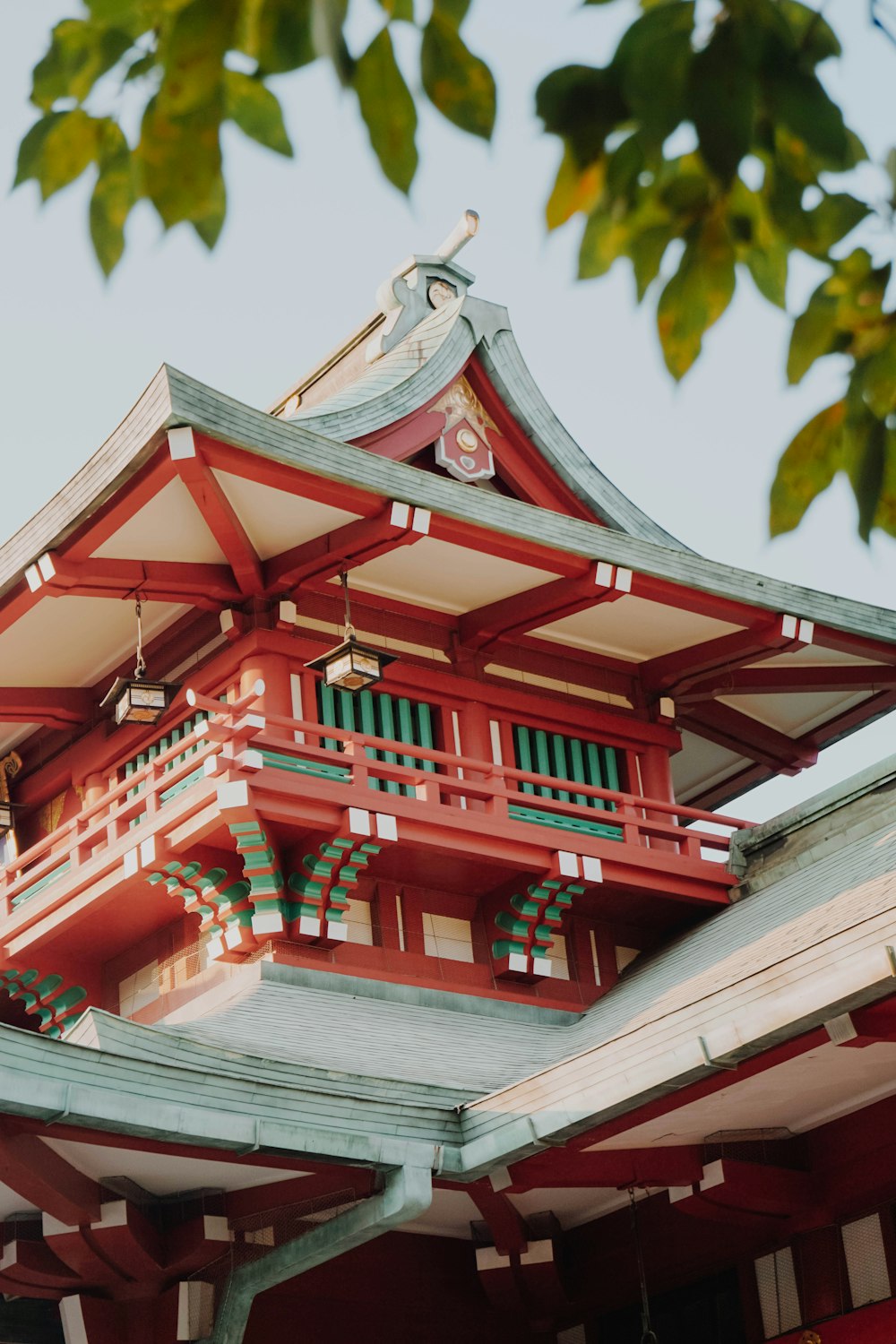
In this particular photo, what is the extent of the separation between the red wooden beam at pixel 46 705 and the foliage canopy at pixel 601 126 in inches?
455

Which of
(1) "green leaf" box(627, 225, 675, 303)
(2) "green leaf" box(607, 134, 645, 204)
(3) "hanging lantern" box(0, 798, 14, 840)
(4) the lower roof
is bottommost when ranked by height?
(1) "green leaf" box(627, 225, 675, 303)

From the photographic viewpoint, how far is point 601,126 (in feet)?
8.94

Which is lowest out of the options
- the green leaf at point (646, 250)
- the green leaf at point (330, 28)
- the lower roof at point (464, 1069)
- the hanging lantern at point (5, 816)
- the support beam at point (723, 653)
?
the green leaf at point (330, 28)

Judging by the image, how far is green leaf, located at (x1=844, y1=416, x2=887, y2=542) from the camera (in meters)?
2.92

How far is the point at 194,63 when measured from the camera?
2.57 meters

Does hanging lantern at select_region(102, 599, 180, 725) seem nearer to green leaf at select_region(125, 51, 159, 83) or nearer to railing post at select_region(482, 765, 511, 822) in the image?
railing post at select_region(482, 765, 511, 822)

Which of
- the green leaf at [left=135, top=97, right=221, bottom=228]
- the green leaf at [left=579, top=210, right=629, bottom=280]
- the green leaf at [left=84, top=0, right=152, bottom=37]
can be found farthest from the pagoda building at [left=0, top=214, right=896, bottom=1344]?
the green leaf at [left=84, top=0, right=152, bottom=37]

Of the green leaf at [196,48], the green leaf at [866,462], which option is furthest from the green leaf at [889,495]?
the green leaf at [196,48]

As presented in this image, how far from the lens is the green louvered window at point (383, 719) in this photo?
12953 millimetres

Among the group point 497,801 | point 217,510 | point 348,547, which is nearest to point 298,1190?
point 497,801

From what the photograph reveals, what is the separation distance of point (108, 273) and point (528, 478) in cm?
1184

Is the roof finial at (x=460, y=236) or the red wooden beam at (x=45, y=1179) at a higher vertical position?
the roof finial at (x=460, y=236)

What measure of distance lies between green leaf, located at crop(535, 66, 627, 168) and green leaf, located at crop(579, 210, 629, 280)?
0.55 feet

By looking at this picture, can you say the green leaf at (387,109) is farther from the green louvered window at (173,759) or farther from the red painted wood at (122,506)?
the green louvered window at (173,759)
